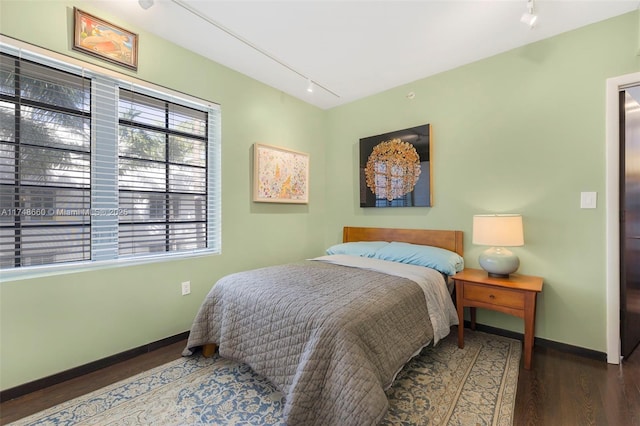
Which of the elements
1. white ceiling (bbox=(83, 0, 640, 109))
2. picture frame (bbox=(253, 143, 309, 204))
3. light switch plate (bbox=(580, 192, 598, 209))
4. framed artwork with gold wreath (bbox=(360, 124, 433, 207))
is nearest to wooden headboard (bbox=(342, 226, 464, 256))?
framed artwork with gold wreath (bbox=(360, 124, 433, 207))

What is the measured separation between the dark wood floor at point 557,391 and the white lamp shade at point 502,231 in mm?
903

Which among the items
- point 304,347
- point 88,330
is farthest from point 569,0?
point 88,330

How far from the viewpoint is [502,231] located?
7.13ft

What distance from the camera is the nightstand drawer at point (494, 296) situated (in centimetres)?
207

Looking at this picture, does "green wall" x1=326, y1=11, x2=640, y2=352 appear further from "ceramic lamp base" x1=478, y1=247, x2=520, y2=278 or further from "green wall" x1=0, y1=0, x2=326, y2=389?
"green wall" x1=0, y1=0, x2=326, y2=389

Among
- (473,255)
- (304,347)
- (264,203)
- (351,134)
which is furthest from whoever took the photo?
(351,134)

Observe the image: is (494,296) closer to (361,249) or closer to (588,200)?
(588,200)

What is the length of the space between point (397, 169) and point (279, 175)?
4.41ft

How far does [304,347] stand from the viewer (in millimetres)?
1486

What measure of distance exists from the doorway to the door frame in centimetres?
4

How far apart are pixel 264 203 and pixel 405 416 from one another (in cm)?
230

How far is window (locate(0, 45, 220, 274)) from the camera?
5.73ft

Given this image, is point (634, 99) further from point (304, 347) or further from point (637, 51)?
point (304, 347)

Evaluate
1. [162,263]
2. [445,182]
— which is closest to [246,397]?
[162,263]
